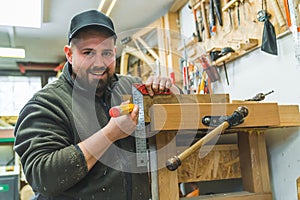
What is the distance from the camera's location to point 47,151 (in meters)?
0.90

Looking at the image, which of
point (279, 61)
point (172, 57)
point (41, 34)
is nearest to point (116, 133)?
point (279, 61)

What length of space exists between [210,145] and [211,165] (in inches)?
3.1

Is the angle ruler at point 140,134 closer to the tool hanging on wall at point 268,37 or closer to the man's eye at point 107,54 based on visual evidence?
the man's eye at point 107,54

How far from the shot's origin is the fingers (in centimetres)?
96

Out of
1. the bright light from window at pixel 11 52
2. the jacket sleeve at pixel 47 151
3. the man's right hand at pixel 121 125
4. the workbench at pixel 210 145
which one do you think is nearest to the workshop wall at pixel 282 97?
the workbench at pixel 210 145

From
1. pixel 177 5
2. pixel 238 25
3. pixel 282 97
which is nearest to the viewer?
pixel 282 97

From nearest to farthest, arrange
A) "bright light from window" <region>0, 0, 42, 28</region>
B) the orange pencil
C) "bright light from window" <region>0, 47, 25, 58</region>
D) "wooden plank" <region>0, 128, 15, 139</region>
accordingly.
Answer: the orange pencil → "bright light from window" <region>0, 0, 42, 28</region> → "wooden plank" <region>0, 128, 15, 139</region> → "bright light from window" <region>0, 47, 25, 58</region>

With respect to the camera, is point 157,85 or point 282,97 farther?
point 282,97

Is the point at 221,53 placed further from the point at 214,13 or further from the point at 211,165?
the point at 211,165

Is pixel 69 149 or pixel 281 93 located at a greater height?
pixel 281 93

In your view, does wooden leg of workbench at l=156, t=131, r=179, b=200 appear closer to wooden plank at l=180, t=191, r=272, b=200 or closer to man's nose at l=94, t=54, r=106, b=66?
wooden plank at l=180, t=191, r=272, b=200

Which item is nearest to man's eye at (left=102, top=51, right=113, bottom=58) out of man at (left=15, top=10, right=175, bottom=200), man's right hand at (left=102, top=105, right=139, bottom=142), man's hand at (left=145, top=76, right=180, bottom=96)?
man at (left=15, top=10, right=175, bottom=200)

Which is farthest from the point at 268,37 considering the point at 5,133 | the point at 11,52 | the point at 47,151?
the point at 11,52

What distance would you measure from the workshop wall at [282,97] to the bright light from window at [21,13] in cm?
181
